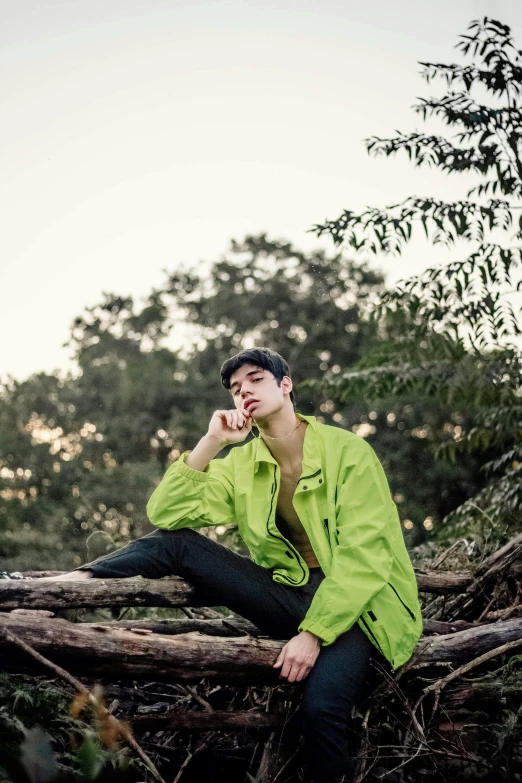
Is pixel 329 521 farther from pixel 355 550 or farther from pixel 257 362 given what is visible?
pixel 257 362

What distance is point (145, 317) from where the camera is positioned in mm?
27984

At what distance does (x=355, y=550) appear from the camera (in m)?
2.90

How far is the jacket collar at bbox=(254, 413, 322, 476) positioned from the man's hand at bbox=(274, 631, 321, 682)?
689 mm

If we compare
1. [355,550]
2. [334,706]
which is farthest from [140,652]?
[355,550]

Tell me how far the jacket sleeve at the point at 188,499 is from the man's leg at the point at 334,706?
82 cm

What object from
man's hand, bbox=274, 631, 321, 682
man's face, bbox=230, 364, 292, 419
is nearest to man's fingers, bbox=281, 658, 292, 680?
man's hand, bbox=274, 631, 321, 682

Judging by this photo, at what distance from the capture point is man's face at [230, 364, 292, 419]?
3.43 metres

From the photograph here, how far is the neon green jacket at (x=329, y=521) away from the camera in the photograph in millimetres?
2844

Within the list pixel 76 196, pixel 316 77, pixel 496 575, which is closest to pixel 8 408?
pixel 76 196

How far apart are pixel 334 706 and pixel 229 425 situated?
4.24 feet

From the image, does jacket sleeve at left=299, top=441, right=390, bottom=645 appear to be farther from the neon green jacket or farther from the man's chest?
the man's chest

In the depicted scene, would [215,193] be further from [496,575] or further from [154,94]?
[496,575]

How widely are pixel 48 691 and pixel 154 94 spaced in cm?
1135

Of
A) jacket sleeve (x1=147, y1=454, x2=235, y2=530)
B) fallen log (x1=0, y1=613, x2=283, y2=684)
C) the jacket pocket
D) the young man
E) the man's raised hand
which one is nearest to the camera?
fallen log (x1=0, y1=613, x2=283, y2=684)
